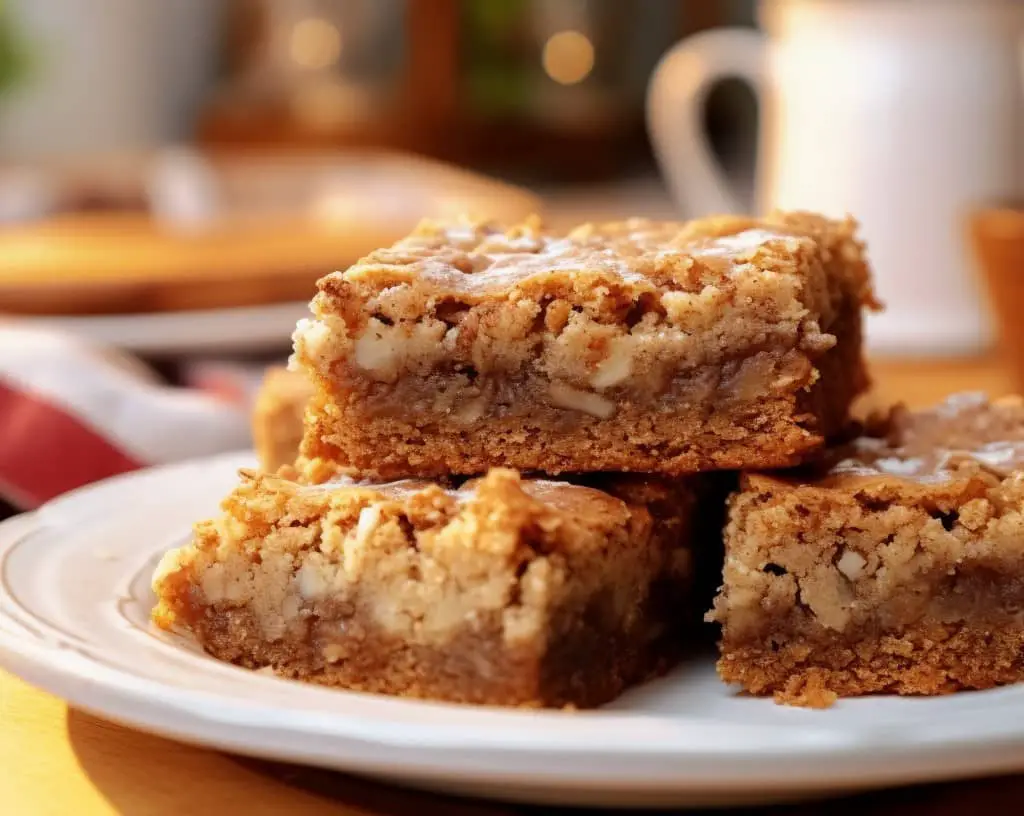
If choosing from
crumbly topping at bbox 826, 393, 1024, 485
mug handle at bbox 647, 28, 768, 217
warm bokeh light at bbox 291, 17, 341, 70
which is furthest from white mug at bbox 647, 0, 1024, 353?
warm bokeh light at bbox 291, 17, 341, 70

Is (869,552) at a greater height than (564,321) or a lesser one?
lesser

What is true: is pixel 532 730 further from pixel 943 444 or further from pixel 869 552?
pixel 943 444

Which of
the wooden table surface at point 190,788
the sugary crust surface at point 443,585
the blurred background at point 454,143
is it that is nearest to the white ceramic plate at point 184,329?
the blurred background at point 454,143

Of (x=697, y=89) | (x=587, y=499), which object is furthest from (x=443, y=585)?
(x=697, y=89)

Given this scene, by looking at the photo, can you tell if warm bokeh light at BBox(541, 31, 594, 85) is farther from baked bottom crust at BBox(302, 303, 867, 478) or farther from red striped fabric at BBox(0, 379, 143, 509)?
baked bottom crust at BBox(302, 303, 867, 478)

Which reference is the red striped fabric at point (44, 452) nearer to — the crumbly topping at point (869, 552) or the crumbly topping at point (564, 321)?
the crumbly topping at point (564, 321)

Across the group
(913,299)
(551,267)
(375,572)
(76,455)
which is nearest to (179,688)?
(375,572)

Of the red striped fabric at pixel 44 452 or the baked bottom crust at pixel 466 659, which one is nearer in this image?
the baked bottom crust at pixel 466 659
